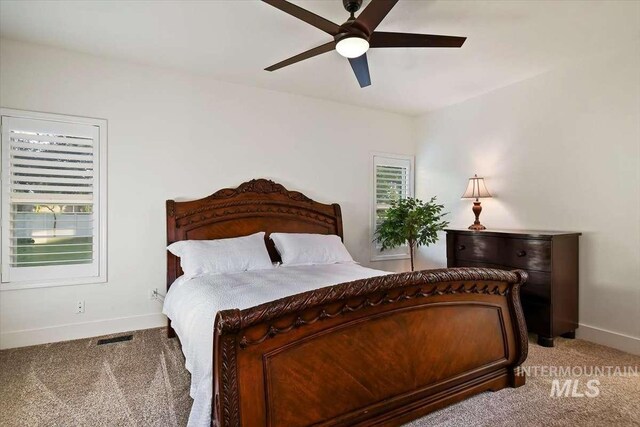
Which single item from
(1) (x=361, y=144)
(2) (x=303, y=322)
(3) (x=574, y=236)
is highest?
(1) (x=361, y=144)

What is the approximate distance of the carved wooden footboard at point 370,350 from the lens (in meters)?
1.40

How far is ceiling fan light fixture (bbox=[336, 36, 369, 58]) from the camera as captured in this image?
2008 millimetres

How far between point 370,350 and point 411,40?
75.1 inches

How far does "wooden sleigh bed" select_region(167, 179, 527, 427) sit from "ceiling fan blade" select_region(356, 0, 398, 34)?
1.45 m

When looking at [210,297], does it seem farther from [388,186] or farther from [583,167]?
[583,167]

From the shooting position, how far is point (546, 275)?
9.73ft

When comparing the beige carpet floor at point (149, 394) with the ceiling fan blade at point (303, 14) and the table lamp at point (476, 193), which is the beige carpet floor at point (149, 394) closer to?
the table lamp at point (476, 193)

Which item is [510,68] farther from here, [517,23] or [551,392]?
[551,392]

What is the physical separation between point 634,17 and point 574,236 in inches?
71.4

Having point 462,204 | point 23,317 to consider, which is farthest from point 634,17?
point 23,317

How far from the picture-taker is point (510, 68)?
3.39m

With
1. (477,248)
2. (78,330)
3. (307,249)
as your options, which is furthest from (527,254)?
(78,330)

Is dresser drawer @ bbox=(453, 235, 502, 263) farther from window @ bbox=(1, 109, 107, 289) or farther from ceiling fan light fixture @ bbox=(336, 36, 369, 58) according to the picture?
window @ bbox=(1, 109, 107, 289)

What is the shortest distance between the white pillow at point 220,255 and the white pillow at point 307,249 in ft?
0.73
